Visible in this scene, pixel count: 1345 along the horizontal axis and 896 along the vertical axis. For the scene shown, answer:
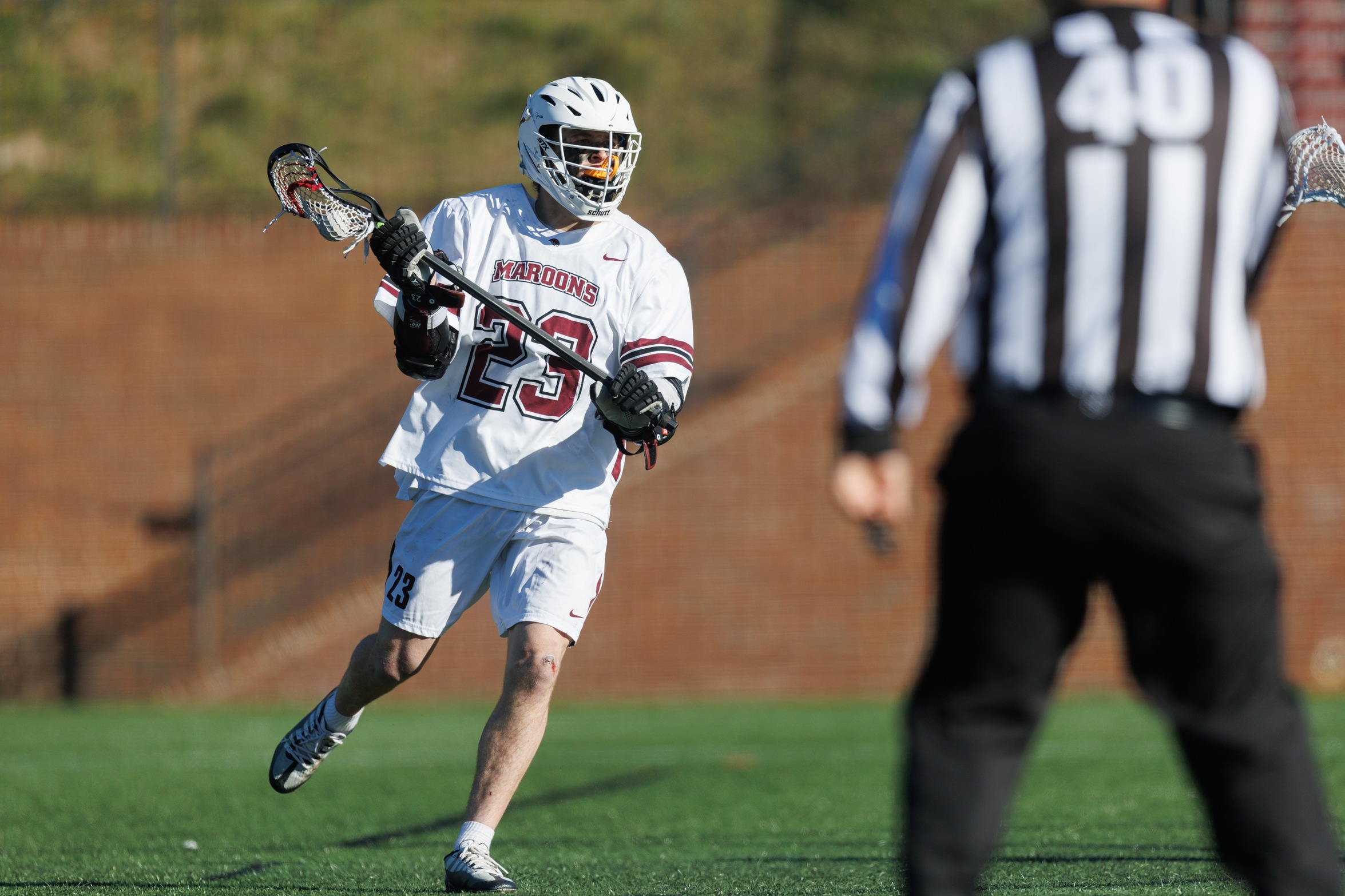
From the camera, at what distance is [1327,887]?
241 cm

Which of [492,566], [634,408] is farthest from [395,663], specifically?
[634,408]

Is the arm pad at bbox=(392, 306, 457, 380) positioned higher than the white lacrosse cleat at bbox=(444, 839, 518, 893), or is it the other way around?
the arm pad at bbox=(392, 306, 457, 380)

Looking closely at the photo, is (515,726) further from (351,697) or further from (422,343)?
(422,343)

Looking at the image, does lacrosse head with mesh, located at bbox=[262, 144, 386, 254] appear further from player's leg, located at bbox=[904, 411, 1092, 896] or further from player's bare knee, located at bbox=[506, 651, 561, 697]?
player's leg, located at bbox=[904, 411, 1092, 896]

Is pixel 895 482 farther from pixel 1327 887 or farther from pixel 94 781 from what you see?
pixel 94 781

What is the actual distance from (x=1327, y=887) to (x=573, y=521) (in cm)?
258

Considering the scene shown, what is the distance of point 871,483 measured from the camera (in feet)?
8.10

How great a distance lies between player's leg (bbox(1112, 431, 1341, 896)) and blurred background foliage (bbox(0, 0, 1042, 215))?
1274cm

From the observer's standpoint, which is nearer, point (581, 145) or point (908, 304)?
point (908, 304)

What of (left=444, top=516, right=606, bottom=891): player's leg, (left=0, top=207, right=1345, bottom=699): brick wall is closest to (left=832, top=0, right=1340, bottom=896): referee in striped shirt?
(left=444, top=516, right=606, bottom=891): player's leg

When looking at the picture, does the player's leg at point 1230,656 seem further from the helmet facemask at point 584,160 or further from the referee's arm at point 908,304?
the helmet facemask at point 584,160

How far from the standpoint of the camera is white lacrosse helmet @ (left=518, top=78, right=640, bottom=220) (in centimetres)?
462

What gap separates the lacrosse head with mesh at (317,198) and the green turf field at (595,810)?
6.54ft

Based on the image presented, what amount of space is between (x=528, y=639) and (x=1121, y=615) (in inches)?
90.4
